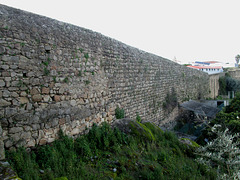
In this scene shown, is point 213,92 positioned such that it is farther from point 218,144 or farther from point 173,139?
point 218,144

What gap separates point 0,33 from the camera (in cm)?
395

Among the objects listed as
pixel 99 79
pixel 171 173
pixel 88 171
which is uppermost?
pixel 99 79

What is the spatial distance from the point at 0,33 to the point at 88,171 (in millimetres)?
3559

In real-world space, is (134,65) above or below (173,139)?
above

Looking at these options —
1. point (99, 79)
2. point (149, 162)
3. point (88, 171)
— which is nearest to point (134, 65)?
point (99, 79)

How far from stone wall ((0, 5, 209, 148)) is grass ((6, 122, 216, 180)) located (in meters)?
0.41

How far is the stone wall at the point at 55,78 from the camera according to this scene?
4067mm

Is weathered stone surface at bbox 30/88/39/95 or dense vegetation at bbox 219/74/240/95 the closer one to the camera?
weathered stone surface at bbox 30/88/39/95

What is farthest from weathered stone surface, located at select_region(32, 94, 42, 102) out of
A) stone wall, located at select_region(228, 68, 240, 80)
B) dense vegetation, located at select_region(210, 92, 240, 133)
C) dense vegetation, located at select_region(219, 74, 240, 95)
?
stone wall, located at select_region(228, 68, 240, 80)

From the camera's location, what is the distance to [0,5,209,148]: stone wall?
4067 mm

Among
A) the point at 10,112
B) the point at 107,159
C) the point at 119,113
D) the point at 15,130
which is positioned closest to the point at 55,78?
the point at 10,112

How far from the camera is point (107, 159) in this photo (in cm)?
477

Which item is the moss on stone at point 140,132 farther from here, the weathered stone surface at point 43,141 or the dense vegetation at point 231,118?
the weathered stone surface at point 43,141

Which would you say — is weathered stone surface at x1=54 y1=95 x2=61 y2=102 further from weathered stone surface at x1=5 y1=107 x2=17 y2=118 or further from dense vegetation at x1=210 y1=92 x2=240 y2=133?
dense vegetation at x1=210 y1=92 x2=240 y2=133
